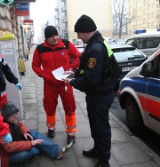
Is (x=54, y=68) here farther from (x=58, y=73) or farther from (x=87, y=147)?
(x=87, y=147)

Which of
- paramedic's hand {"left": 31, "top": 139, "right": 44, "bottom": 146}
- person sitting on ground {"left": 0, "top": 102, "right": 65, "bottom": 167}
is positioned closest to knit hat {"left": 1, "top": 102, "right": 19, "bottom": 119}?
person sitting on ground {"left": 0, "top": 102, "right": 65, "bottom": 167}

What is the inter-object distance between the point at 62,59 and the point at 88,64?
1.39m

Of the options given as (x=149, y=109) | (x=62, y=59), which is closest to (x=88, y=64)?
(x=62, y=59)

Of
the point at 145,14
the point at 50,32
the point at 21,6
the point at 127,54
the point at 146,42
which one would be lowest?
the point at 127,54

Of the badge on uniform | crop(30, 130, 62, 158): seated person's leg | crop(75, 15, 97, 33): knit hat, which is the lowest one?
crop(30, 130, 62, 158): seated person's leg

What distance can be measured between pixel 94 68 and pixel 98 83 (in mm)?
197

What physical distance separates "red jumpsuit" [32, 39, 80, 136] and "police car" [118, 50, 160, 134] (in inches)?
43.2

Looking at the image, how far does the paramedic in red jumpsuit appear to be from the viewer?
4.71 m

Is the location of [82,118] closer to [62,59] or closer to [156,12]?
[62,59]

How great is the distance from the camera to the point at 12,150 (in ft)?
12.7

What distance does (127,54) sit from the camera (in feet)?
32.6

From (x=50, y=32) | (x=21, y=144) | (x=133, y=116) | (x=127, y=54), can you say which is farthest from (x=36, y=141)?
(x=127, y=54)

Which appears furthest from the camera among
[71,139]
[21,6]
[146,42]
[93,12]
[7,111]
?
[93,12]

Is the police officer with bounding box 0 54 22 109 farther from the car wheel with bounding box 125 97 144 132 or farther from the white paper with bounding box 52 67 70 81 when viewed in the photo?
the car wheel with bounding box 125 97 144 132
